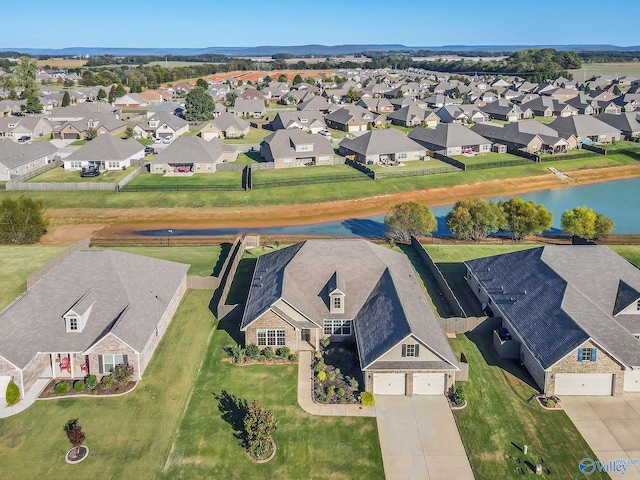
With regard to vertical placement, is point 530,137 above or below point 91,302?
above

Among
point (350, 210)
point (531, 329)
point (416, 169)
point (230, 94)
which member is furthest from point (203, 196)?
point (230, 94)

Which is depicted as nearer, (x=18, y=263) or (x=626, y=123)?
(x=18, y=263)

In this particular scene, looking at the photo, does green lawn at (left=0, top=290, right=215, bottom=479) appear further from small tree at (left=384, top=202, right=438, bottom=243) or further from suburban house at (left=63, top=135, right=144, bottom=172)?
suburban house at (left=63, top=135, right=144, bottom=172)

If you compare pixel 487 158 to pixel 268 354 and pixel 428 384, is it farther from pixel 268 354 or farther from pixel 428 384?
pixel 268 354

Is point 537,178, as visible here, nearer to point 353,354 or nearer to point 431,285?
point 431,285

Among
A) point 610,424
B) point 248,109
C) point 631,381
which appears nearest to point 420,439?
point 610,424

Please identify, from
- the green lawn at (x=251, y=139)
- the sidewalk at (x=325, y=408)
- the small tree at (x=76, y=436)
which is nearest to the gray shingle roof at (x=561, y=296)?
the sidewalk at (x=325, y=408)
